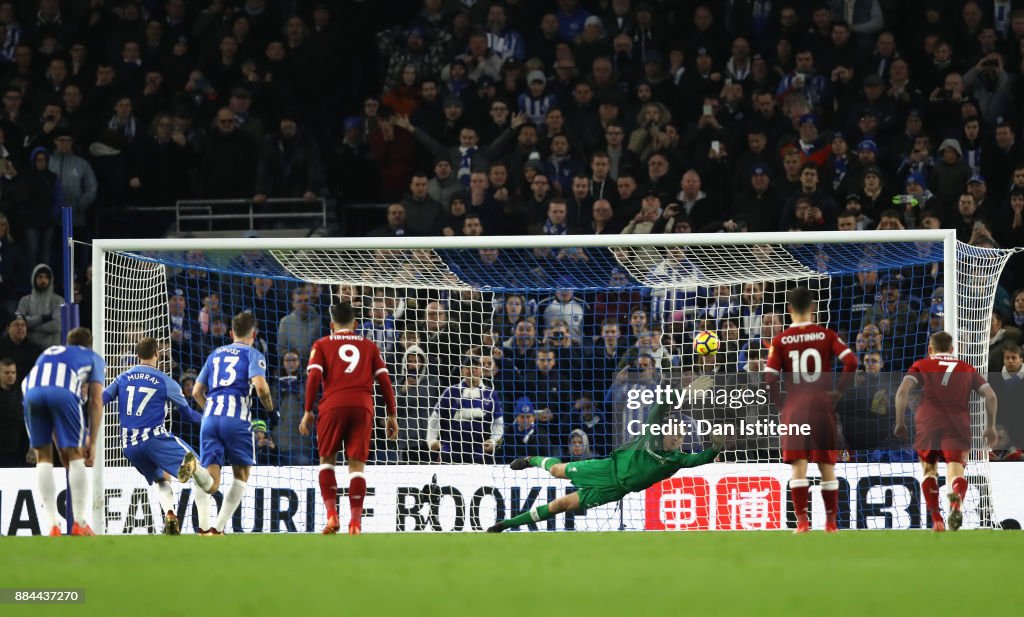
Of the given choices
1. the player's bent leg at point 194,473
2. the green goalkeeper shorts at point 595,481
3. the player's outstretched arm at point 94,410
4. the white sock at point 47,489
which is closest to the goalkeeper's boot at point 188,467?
the player's bent leg at point 194,473

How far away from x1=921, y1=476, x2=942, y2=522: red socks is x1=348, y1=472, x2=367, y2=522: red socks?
4.19 m

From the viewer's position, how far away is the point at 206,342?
49.9 feet

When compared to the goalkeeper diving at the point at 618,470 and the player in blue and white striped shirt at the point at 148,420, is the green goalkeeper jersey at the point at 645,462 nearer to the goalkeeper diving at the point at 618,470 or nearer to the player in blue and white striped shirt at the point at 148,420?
the goalkeeper diving at the point at 618,470

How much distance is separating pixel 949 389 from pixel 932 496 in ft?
2.72

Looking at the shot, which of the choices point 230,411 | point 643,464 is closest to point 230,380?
point 230,411

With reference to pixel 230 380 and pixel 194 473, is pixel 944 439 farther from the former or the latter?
pixel 194 473

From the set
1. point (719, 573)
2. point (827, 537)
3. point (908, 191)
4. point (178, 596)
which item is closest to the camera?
point (178, 596)

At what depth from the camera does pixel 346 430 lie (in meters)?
11.4

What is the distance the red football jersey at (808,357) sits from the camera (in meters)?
10.4

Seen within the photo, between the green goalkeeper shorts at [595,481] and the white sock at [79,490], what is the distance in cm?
360

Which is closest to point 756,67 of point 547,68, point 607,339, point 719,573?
point 547,68

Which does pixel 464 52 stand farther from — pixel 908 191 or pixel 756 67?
pixel 908 191

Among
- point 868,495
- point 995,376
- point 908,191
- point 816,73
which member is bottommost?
point 868,495

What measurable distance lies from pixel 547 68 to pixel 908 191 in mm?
4497
